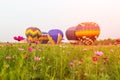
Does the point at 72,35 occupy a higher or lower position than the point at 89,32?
lower

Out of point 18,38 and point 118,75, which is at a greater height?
point 18,38

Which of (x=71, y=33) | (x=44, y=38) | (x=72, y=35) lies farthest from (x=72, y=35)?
(x=44, y=38)

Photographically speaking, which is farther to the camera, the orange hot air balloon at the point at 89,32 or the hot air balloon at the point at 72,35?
the hot air balloon at the point at 72,35

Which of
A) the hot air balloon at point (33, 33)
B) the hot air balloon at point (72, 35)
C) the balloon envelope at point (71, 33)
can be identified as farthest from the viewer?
the hot air balloon at point (33, 33)

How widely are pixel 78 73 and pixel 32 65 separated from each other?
29.7 inches

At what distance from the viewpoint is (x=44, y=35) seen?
44875mm

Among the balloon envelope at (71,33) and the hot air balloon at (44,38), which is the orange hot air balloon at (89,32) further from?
Answer: the hot air balloon at (44,38)

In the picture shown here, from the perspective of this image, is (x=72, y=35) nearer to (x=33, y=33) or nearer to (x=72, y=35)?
(x=72, y=35)

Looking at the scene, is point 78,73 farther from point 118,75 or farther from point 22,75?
point 22,75

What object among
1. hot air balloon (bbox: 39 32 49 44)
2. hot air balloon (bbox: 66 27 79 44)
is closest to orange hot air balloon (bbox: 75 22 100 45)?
hot air balloon (bbox: 66 27 79 44)

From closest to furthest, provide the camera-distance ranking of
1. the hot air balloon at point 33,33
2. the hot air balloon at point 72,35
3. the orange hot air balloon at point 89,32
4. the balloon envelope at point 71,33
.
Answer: the orange hot air balloon at point 89,32
the hot air balloon at point 72,35
the balloon envelope at point 71,33
the hot air balloon at point 33,33

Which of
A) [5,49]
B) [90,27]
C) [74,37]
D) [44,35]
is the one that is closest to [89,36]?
[90,27]

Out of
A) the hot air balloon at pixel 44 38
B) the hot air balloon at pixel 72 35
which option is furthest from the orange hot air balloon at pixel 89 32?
the hot air balloon at pixel 44 38

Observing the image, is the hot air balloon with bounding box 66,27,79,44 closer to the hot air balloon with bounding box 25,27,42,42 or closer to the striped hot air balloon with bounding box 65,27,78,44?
the striped hot air balloon with bounding box 65,27,78,44
